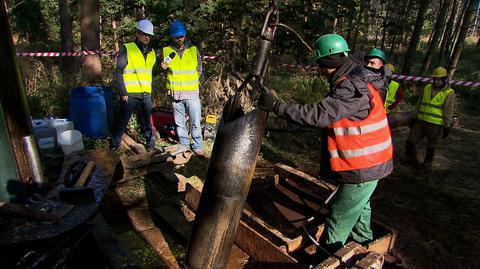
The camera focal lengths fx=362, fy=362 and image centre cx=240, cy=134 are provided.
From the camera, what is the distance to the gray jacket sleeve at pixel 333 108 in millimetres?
2615

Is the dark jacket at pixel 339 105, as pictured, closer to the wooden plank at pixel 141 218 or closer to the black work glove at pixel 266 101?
the black work glove at pixel 266 101

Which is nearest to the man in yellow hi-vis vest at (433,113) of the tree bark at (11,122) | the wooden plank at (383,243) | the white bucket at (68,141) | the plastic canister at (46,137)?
the wooden plank at (383,243)

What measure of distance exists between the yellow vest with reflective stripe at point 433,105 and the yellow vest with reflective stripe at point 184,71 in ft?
13.1

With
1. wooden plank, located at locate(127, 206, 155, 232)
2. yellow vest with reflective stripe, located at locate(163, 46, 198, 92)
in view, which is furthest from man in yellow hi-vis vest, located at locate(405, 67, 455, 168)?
wooden plank, located at locate(127, 206, 155, 232)

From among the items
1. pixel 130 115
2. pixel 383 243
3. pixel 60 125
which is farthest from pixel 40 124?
pixel 383 243

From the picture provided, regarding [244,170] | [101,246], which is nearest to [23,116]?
[101,246]

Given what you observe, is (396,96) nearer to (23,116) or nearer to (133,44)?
(133,44)

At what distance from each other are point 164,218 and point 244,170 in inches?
59.8

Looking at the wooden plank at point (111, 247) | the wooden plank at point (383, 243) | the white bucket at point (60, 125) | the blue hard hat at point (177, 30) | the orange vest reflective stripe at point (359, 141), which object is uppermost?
the blue hard hat at point (177, 30)

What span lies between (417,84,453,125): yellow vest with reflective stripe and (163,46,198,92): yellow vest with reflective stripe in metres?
3.99

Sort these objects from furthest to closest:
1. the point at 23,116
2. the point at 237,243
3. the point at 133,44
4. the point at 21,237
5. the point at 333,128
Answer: the point at 133,44, the point at 237,243, the point at 333,128, the point at 23,116, the point at 21,237

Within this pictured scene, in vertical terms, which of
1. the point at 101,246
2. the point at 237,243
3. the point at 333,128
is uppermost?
the point at 333,128

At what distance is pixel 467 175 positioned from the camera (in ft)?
21.2

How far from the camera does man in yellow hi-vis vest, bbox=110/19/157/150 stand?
5.28 m
